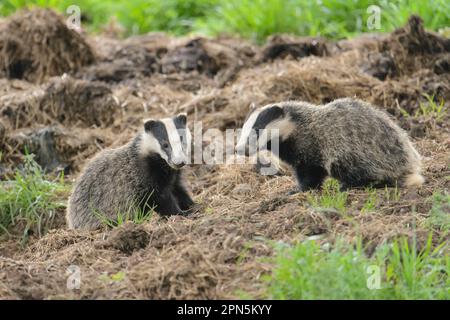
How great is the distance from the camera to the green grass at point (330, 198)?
5302mm

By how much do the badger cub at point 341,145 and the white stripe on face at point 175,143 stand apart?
0.45 m

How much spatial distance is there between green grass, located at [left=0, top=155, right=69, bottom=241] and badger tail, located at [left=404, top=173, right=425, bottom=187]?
296 centimetres

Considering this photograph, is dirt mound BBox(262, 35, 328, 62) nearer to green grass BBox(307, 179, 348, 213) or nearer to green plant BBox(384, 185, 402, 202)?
green grass BBox(307, 179, 348, 213)

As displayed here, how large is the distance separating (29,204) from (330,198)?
280 centimetres

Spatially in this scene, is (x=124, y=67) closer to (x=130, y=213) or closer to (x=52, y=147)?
(x=52, y=147)

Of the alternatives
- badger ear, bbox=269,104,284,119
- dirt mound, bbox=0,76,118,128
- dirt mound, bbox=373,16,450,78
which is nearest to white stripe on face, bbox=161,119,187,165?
badger ear, bbox=269,104,284,119

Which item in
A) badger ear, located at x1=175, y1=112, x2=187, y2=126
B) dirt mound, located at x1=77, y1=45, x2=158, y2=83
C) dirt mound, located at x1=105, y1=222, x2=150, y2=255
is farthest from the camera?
dirt mound, located at x1=77, y1=45, x2=158, y2=83

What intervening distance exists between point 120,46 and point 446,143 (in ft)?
16.6

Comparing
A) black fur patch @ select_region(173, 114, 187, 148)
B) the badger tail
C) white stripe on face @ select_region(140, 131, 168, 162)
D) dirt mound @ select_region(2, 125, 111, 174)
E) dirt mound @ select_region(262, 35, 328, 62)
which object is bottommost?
dirt mound @ select_region(2, 125, 111, 174)

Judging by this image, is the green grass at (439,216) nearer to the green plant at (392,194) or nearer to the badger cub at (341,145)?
the green plant at (392,194)

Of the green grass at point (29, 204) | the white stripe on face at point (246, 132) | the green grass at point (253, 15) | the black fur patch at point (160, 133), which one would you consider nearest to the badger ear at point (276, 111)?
the white stripe on face at point (246, 132)

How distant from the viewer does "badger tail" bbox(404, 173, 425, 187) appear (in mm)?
5820

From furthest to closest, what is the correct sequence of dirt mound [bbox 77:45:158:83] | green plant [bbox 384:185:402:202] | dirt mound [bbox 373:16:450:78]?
dirt mound [bbox 77:45:158:83] < dirt mound [bbox 373:16:450:78] < green plant [bbox 384:185:402:202]
